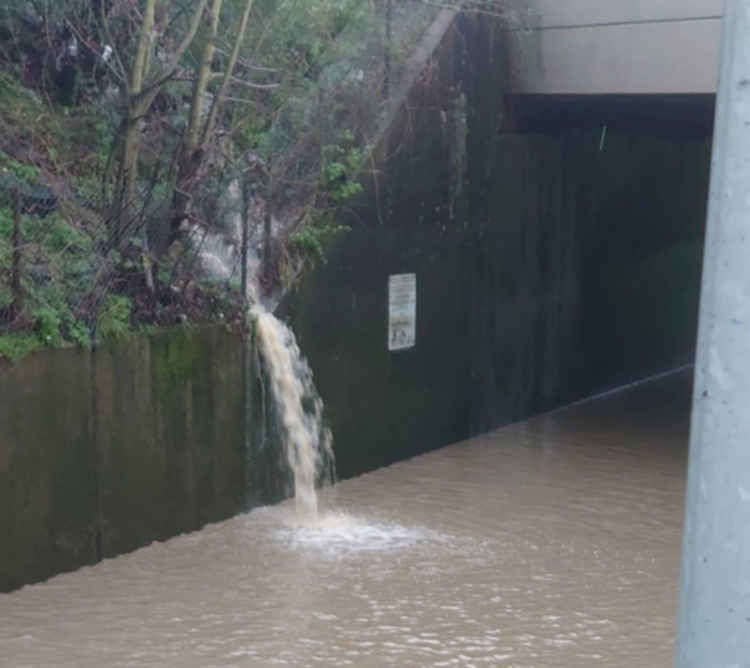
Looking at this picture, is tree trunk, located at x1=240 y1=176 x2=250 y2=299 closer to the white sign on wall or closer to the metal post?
the white sign on wall

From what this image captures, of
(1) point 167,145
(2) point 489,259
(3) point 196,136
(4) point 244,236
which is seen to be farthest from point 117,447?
(2) point 489,259

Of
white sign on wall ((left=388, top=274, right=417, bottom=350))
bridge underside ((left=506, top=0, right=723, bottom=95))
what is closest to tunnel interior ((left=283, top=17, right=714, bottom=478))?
white sign on wall ((left=388, top=274, right=417, bottom=350))

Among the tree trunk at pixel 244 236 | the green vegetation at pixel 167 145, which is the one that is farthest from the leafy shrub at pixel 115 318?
the tree trunk at pixel 244 236

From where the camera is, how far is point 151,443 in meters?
8.48

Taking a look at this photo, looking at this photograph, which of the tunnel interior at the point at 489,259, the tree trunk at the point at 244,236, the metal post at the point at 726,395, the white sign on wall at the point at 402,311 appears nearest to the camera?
the metal post at the point at 726,395

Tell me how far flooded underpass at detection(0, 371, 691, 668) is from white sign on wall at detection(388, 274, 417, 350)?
4.20 ft

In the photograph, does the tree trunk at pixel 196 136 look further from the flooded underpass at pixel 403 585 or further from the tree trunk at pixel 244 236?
the flooded underpass at pixel 403 585

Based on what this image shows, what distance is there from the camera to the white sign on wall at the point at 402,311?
438 inches

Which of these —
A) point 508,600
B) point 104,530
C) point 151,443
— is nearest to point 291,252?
point 151,443

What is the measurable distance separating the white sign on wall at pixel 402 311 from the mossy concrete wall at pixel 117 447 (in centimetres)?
222

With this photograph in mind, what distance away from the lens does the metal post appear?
7.22 feet

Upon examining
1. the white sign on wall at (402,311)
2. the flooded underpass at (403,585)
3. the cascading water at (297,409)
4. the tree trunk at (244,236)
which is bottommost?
the flooded underpass at (403,585)

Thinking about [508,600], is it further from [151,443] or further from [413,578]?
[151,443]

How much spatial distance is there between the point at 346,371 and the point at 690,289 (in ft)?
30.1
